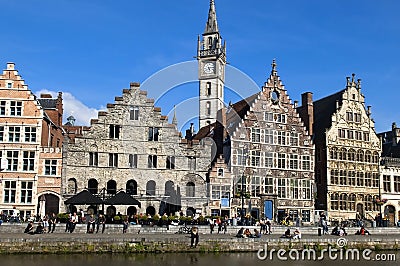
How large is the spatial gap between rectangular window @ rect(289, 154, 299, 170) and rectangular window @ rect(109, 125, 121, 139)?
58.8ft

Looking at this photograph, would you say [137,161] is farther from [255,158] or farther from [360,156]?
[360,156]

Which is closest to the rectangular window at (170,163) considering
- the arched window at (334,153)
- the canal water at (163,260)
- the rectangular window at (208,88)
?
the arched window at (334,153)

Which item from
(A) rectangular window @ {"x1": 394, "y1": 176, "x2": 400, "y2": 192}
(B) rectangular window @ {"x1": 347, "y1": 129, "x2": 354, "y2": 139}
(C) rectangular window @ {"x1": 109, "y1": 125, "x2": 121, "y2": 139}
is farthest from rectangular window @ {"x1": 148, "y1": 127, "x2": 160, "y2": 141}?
(A) rectangular window @ {"x1": 394, "y1": 176, "x2": 400, "y2": 192}

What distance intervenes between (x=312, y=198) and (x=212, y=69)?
45.0 meters

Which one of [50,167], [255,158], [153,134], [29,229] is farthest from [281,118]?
[29,229]

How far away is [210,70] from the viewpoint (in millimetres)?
93938

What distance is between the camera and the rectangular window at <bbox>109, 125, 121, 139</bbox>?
161 feet

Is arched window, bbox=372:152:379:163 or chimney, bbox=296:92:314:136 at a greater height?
chimney, bbox=296:92:314:136

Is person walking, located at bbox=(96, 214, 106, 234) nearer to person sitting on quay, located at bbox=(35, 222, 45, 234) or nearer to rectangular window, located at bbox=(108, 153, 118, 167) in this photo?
person sitting on quay, located at bbox=(35, 222, 45, 234)

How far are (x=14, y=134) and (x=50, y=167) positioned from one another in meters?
4.29

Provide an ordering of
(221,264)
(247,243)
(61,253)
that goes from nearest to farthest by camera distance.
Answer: (221,264), (61,253), (247,243)

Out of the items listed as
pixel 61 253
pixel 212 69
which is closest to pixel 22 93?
pixel 61 253

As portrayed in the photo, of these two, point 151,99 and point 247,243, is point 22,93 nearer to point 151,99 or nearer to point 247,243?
point 151,99

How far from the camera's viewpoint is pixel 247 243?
1313 inches
